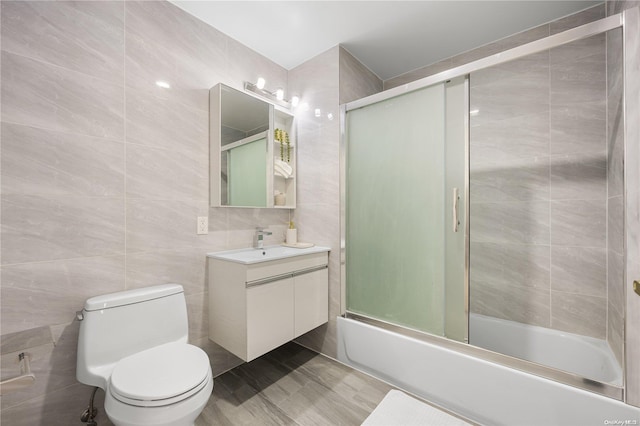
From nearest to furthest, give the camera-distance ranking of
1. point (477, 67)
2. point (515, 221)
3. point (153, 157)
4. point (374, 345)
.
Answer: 1. point (477, 67)
2. point (153, 157)
3. point (374, 345)
4. point (515, 221)

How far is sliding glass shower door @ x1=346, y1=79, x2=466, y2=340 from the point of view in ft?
4.93

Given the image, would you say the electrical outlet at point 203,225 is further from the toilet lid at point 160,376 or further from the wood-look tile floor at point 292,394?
the wood-look tile floor at point 292,394

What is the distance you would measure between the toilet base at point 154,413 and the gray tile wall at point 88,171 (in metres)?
0.51

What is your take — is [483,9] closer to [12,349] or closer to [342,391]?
[342,391]

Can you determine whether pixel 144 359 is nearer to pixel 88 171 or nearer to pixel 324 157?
pixel 88 171

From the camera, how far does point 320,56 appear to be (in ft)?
6.95

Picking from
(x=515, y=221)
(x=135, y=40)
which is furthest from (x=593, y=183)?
(x=135, y=40)

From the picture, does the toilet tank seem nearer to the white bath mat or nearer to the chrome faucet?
the chrome faucet

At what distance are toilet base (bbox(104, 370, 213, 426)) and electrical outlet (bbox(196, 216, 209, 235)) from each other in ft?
3.05

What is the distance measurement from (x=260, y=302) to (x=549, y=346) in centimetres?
204

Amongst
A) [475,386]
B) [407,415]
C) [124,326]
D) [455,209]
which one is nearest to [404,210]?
[455,209]

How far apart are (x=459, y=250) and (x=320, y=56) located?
1846 mm

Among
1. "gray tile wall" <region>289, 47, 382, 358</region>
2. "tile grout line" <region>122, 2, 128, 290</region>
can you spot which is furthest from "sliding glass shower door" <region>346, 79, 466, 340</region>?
"tile grout line" <region>122, 2, 128, 290</region>

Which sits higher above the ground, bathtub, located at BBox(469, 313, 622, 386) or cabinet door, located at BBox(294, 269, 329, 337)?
cabinet door, located at BBox(294, 269, 329, 337)
